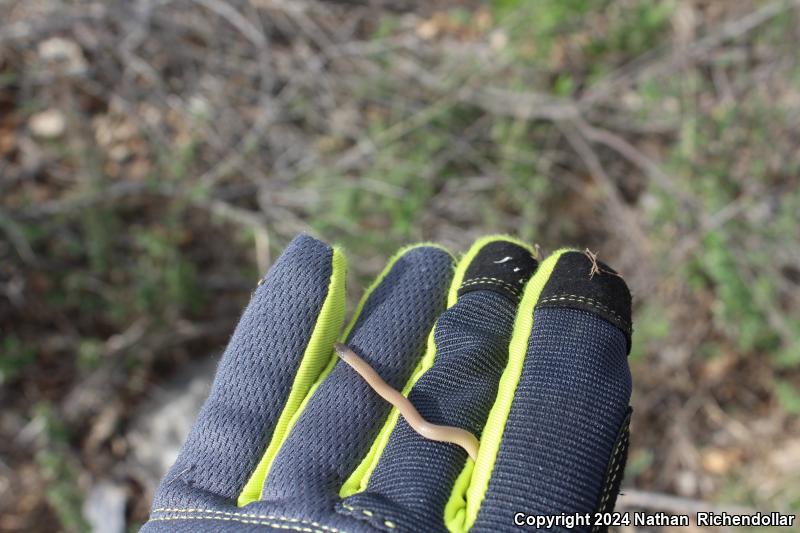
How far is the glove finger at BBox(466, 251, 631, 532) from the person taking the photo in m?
1.52

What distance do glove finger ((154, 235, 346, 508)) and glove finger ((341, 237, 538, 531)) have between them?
11.3 inches

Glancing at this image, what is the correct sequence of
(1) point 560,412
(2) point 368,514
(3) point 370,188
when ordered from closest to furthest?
(2) point 368,514, (1) point 560,412, (3) point 370,188

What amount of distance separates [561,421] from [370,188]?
7.25 feet

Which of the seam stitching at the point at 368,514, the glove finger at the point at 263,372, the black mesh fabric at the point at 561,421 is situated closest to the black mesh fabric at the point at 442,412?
the seam stitching at the point at 368,514

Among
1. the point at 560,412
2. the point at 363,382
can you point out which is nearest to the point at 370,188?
the point at 363,382

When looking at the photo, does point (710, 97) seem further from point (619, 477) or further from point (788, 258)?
point (619, 477)

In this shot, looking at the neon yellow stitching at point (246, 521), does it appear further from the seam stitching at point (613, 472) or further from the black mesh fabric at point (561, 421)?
the seam stitching at point (613, 472)

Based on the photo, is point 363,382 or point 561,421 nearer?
point 561,421

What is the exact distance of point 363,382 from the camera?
5.79ft

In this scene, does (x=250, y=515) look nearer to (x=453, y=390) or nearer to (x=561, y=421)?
(x=453, y=390)

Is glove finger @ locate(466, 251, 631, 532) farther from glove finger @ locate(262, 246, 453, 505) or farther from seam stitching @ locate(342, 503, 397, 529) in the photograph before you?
glove finger @ locate(262, 246, 453, 505)

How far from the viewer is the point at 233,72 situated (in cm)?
410

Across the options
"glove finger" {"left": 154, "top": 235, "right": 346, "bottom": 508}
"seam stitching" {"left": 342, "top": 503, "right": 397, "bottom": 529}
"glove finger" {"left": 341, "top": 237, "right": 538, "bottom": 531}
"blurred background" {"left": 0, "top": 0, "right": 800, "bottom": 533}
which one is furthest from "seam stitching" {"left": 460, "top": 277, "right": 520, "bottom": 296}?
"blurred background" {"left": 0, "top": 0, "right": 800, "bottom": 533}

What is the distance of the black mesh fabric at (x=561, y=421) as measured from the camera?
1.51 m
